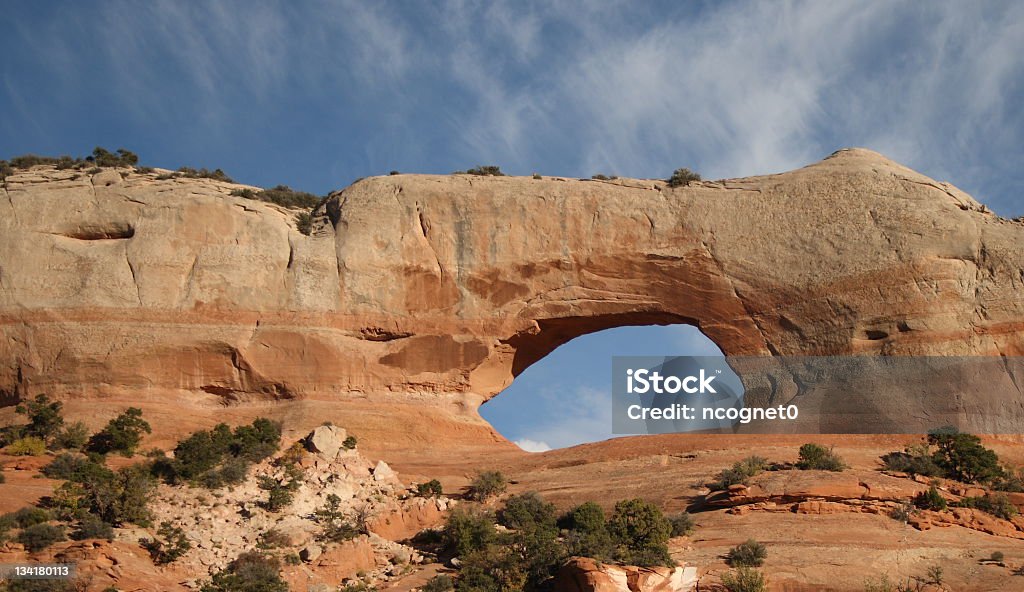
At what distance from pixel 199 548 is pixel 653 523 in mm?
9464

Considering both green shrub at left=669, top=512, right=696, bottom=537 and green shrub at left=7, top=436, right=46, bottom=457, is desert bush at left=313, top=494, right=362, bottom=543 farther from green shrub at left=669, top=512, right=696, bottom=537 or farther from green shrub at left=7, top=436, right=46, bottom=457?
green shrub at left=7, top=436, right=46, bottom=457

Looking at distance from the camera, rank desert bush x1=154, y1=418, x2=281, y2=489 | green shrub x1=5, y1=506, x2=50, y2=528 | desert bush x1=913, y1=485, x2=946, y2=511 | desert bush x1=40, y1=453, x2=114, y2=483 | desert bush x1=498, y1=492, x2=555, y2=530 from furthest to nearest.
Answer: desert bush x1=154, y1=418, x2=281, y2=489, desert bush x1=40, y1=453, x2=114, y2=483, desert bush x1=498, y1=492, x2=555, y2=530, desert bush x1=913, y1=485, x2=946, y2=511, green shrub x1=5, y1=506, x2=50, y2=528

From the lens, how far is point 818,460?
27.7m

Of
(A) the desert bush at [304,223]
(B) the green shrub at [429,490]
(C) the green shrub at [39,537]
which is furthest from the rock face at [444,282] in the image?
(C) the green shrub at [39,537]

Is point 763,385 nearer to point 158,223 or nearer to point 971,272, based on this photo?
point 971,272

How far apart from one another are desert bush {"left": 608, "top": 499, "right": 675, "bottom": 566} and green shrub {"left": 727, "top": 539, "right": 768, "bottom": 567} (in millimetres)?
1280

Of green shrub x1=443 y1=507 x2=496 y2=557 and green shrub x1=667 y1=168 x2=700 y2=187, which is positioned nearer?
green shrub x1=443 y1=507 x2=496 y2=557

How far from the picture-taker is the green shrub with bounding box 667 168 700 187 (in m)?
36.2

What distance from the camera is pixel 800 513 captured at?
2528cm

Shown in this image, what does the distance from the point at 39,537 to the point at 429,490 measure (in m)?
8.97

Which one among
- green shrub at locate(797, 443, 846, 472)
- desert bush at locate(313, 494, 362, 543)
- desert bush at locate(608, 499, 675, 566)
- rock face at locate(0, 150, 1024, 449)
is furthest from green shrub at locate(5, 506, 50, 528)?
green shrub at locate(797, 443, 846, 472)

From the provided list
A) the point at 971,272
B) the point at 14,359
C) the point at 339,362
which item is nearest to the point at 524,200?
the point at 339,362

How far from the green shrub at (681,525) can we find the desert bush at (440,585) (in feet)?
15.8

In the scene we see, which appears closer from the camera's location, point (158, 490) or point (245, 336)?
point (158, 490)
